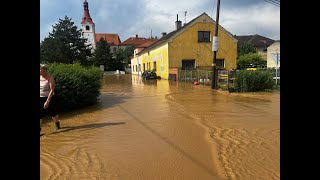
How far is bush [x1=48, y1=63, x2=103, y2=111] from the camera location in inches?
366

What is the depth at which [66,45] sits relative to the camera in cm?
5550

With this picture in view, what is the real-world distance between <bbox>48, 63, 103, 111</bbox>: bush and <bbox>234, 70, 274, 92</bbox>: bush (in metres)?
8.06

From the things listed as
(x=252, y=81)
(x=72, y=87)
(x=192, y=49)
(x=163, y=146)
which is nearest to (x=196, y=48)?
(x=192, y=49)

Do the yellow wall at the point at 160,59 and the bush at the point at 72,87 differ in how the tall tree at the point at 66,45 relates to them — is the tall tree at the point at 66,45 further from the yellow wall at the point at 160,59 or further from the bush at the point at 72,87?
the bush at the point at 72,87

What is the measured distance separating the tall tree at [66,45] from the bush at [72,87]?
43.5 m

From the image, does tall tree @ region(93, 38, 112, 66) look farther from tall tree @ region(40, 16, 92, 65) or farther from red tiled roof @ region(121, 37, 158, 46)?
red tiled roof @ region(121, 37, 158, 46)

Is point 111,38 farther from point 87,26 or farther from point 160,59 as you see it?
point 160,59

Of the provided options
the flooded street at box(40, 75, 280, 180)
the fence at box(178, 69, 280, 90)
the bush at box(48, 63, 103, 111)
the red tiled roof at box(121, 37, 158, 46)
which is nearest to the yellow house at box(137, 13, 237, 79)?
the fence at box(178, 69, 280, 90)

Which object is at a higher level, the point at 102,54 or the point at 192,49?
the point at 102,54

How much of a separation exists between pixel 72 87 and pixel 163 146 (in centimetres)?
504

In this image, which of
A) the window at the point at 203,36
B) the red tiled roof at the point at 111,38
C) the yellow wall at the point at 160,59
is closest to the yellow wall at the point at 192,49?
the window at the point at 203,36

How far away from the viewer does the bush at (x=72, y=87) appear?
930 cm
